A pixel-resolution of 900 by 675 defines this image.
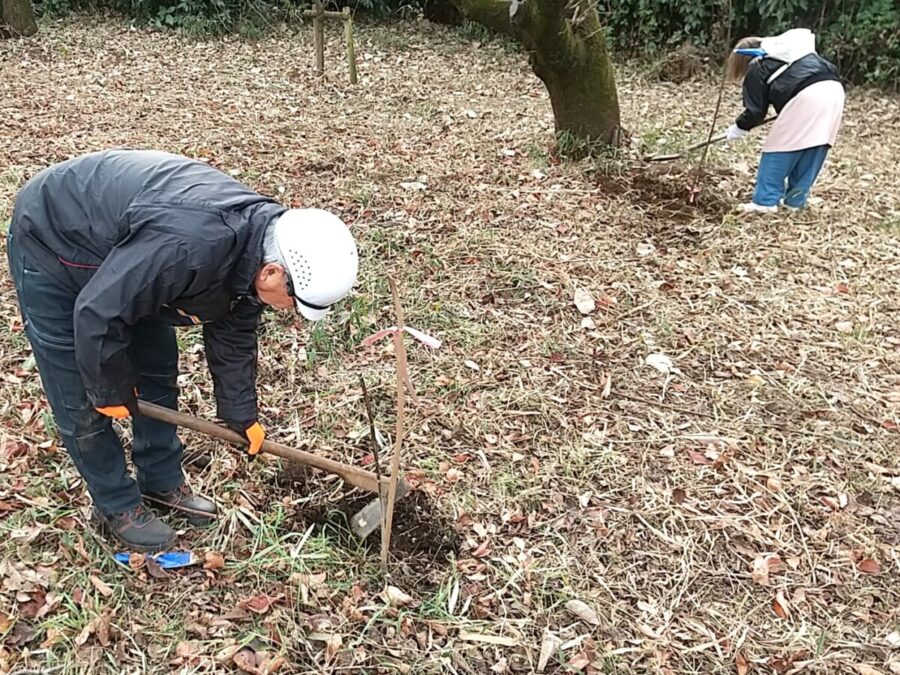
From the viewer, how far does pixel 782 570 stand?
273 cm

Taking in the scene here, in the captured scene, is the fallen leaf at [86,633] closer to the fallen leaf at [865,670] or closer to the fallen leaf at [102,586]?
the fallen leaf at [102,586]

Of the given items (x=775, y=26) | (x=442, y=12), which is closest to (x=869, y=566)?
(x=775, y=26)

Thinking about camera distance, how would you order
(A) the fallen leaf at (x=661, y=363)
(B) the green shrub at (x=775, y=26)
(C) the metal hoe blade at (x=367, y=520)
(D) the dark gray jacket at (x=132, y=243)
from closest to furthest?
(D) the dark gray jacket at (x=132, y=243) → (C) the metal hoe blade at (x=367, y=520) → (A) the fallen leaf at (x=661, y=363) → (B) the green shrub at (x=775, y=26)

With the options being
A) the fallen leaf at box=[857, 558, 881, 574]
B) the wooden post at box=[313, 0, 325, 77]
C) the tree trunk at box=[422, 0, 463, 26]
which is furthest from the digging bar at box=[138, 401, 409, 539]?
the tree trunk at box=[422, 0, 463, 26]

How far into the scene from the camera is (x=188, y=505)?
8.98ft

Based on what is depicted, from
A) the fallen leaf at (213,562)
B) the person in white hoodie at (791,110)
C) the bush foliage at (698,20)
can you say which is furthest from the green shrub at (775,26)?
the fallen leaf at (213,562)

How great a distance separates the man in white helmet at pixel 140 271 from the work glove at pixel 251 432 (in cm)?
4

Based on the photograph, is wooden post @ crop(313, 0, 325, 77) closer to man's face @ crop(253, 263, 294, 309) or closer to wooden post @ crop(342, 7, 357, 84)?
wooden post @ crop(342, 7, 357, 84)

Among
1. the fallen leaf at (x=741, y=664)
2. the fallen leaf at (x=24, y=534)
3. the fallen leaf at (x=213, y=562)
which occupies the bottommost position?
the fallen leaf at (x=741, y=664)

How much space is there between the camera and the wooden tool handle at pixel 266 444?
2385 mm

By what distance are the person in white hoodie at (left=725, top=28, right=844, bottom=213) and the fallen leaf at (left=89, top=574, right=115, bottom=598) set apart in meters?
4.70

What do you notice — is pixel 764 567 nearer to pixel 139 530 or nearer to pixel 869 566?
pixel 869 566

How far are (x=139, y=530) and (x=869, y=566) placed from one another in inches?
105

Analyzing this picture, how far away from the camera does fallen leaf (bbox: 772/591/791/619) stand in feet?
8.45
